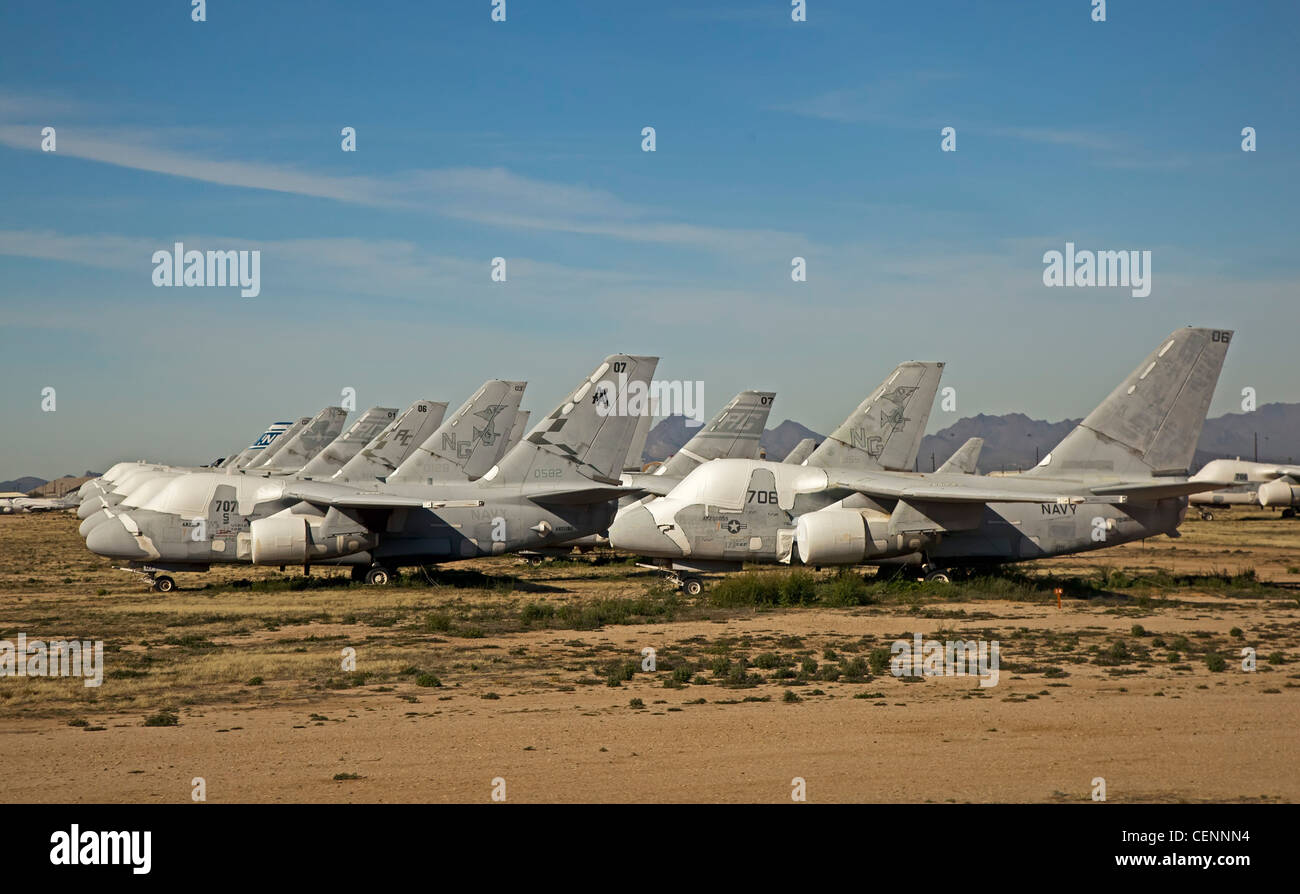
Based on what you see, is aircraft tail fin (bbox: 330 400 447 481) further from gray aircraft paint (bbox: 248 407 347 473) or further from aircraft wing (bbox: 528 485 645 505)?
gray aircraft paint (bbox: 248 407 347 473)

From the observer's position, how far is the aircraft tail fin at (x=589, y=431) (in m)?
35.4

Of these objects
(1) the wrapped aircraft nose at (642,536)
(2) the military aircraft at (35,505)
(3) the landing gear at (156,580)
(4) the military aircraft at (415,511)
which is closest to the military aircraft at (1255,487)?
(4) the military aircraft at (415,511)

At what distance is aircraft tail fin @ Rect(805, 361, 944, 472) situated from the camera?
111 ft

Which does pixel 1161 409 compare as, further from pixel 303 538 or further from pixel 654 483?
pixel 303 538

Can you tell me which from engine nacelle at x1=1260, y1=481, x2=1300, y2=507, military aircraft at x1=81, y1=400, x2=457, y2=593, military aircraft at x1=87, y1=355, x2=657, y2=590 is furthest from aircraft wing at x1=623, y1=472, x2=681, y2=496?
engine nacelle at x1=1260, y1=481, x2=1300, y2=507

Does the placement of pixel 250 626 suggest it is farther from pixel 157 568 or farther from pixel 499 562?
pixel 499 562

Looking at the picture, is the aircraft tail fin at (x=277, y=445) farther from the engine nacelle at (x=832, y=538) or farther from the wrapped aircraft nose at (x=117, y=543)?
the engine nacelle at (x=832, y=538)

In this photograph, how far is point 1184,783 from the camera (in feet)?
37.3

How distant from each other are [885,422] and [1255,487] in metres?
72.8

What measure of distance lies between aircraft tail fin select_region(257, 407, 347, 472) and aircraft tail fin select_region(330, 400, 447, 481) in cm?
1519

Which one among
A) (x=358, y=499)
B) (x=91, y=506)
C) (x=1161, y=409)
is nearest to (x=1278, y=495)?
(x=1161, y=409)

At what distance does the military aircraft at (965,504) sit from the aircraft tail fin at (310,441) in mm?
29462

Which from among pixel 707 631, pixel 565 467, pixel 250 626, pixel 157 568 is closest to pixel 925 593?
pixel 707 631

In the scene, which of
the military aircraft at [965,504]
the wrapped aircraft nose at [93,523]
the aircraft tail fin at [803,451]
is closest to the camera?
the military aircraft at [965,504]
